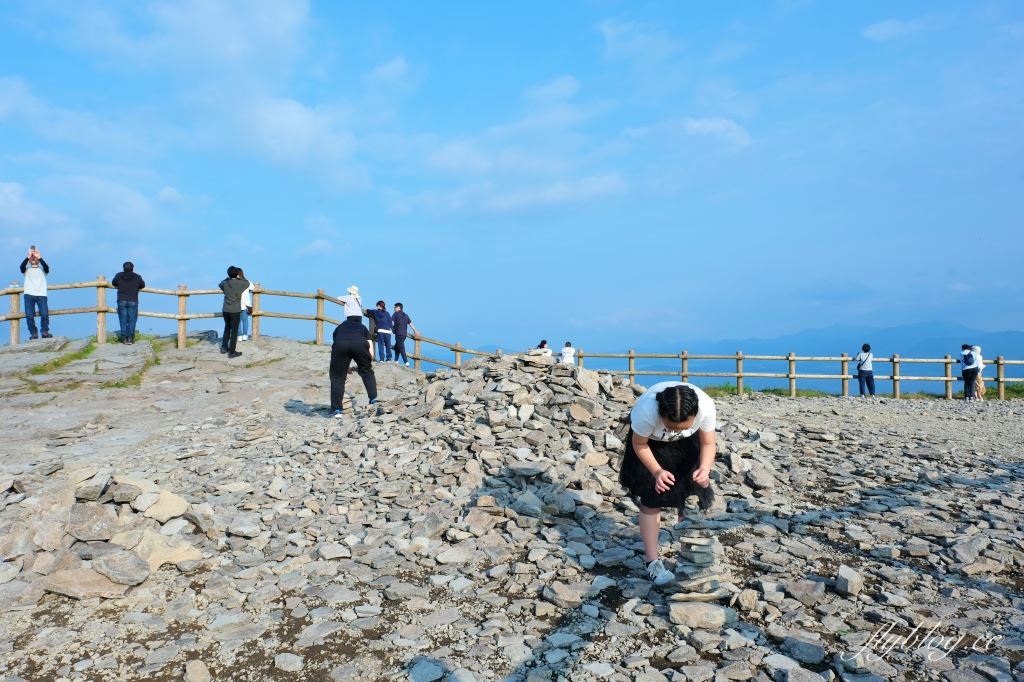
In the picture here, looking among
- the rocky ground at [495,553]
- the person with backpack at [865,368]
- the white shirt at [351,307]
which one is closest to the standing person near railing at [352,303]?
the white shirt at [351,307]

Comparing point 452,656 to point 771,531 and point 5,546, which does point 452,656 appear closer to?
point 771,531

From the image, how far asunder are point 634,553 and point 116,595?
4.08 m

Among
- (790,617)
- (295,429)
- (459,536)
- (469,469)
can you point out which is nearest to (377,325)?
(295,429)

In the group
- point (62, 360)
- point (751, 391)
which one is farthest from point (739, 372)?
point (62, 360)

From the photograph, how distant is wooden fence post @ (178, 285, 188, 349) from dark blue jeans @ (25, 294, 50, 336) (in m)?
3.03

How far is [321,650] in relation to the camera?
3770 millimetres

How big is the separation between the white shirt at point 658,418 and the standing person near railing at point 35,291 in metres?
16.2

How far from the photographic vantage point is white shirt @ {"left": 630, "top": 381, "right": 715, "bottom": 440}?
4039mm

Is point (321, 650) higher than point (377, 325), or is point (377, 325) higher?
point (377, 325)

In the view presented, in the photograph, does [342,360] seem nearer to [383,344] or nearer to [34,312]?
[383,344]

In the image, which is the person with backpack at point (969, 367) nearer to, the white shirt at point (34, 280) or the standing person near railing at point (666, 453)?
the standing person near railing at point (666, 453)

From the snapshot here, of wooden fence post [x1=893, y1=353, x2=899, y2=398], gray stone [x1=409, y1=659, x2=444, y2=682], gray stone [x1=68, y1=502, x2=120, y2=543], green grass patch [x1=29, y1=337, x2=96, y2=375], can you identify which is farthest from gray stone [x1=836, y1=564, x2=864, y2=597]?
wooden fence post [x1=893, y1=353, x2=899, y2=398]

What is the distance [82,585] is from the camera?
4500 millimetres

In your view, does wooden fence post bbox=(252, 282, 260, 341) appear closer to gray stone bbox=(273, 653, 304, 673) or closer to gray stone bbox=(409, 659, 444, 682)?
gray stone bbox=(273, 653, 304, 673)
